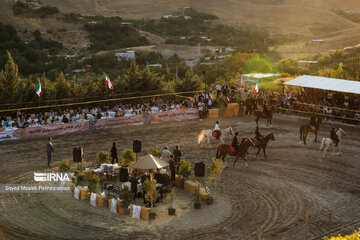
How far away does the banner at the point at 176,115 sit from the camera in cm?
3234

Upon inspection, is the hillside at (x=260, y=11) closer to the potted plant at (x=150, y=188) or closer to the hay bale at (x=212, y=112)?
the hay bale at (x=212, y=112)

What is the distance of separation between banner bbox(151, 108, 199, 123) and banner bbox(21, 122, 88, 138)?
5191mm

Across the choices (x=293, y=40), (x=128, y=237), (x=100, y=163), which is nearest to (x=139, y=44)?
(x=293, y=40)

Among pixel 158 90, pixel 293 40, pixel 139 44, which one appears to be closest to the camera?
pixel 158 90

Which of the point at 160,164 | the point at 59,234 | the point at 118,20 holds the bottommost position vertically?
the point at 59,234

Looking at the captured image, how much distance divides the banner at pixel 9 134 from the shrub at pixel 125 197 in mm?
13547

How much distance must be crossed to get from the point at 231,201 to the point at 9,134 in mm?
15682

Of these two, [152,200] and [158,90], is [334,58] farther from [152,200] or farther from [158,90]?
[152,200]

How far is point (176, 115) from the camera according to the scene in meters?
32.9

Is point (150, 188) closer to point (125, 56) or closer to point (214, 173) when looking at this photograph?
point (214, 173)

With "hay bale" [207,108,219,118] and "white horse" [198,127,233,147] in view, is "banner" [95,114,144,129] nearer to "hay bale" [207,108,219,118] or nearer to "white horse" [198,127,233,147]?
"hay bale" [207,108,219,118]

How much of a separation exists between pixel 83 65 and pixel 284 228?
6686 centimetres

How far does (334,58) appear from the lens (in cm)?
7019

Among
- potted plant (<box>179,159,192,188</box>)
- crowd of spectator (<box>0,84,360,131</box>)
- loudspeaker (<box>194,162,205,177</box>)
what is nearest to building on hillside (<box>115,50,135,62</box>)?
crowd of spectator (<box>0,84,360,131</box>)
